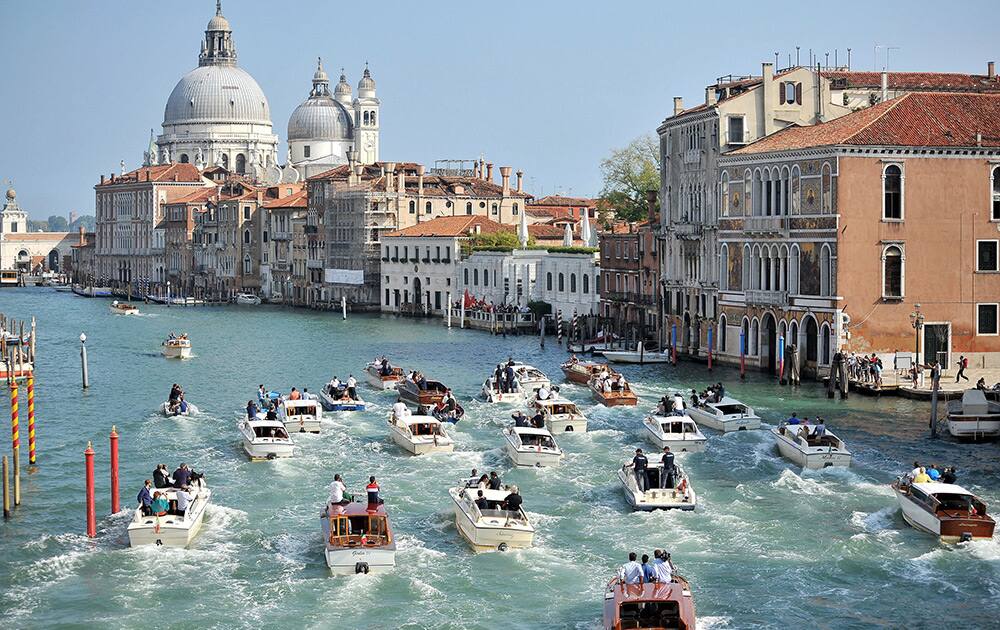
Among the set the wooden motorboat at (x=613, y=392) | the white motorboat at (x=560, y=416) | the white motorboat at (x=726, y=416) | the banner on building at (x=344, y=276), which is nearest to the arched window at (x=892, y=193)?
the wooden motorboat at (x=613, y=392)

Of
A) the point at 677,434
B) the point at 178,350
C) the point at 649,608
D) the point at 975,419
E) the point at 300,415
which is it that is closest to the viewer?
the point at 649,608

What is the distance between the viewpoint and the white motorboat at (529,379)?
43.5 metres

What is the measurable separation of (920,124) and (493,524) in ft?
77.9

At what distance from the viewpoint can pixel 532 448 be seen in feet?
104

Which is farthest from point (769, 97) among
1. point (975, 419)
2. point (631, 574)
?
point (631, 574)

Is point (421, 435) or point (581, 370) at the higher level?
point (581, 370)

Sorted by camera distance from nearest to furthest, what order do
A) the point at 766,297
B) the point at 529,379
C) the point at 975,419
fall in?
the point at 975,419 < the point at 529,379 < the point at 766,297

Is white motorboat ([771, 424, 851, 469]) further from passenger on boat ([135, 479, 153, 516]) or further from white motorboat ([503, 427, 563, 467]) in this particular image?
passenger on boat ([135, 479, 153, 516])

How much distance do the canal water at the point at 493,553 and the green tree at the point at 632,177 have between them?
40.4 m

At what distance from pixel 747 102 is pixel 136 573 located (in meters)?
31.1

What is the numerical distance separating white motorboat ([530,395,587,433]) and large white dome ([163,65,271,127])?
12149 centimetres

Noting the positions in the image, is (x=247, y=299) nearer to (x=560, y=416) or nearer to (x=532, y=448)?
(x=560, y=416)

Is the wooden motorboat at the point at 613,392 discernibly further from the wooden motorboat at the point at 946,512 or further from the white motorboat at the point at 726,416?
the wooden motorboat at the point at 946,512

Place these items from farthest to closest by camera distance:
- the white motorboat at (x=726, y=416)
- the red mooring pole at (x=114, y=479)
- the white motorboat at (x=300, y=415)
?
the white motorboat at (x=300, y=415) < the white motorboat at (x=726, y=416) < the red mooring pole at (x=114, y=479)
